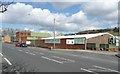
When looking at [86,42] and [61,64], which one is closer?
[61,64]

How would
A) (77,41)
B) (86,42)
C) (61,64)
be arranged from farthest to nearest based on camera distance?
(77,41) → (86,42) → (61,64)

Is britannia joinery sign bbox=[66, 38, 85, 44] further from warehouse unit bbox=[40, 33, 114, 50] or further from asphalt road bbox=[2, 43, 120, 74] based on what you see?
asphalt road bbox=[2, 43, 120, 74]

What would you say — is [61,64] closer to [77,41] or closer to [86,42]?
[86,42]

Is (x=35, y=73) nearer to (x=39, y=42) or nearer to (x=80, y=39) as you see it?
(x=80, y=39)

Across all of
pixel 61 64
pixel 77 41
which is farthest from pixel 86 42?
pixel 61 64

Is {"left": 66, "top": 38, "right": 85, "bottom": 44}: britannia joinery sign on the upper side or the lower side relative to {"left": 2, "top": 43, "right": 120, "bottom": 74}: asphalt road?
upper

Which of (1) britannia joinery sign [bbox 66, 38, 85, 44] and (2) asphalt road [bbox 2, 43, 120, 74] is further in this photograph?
(1) britannia joinery sign [bbox 66, 38, 85, 44]

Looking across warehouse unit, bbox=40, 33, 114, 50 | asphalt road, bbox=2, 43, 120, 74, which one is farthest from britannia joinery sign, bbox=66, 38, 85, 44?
asphalt road, bbox=2, 43, 120, 74

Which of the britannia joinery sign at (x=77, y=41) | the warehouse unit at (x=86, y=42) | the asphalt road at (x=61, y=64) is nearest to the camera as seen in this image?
the asphalt road at (x=61, y=64)

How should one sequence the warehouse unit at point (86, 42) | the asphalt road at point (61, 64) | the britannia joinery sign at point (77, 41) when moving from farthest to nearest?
1. the britannia joinery sign at point (77, 41)
2. the warehouse unit at point (86, 42)
3. the asphalt road at point (61, 64)

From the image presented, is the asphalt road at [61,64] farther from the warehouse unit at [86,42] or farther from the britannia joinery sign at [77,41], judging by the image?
the britannia joinery sign at [77,41]

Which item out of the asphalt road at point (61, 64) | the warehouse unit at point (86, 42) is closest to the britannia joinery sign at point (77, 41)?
the warehouse unit at point (86, 42)

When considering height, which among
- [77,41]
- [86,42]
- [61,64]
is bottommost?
[61,64]

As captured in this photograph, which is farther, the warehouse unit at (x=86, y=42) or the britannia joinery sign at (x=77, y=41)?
the britannia joinery sign at (x=77, y=41)
